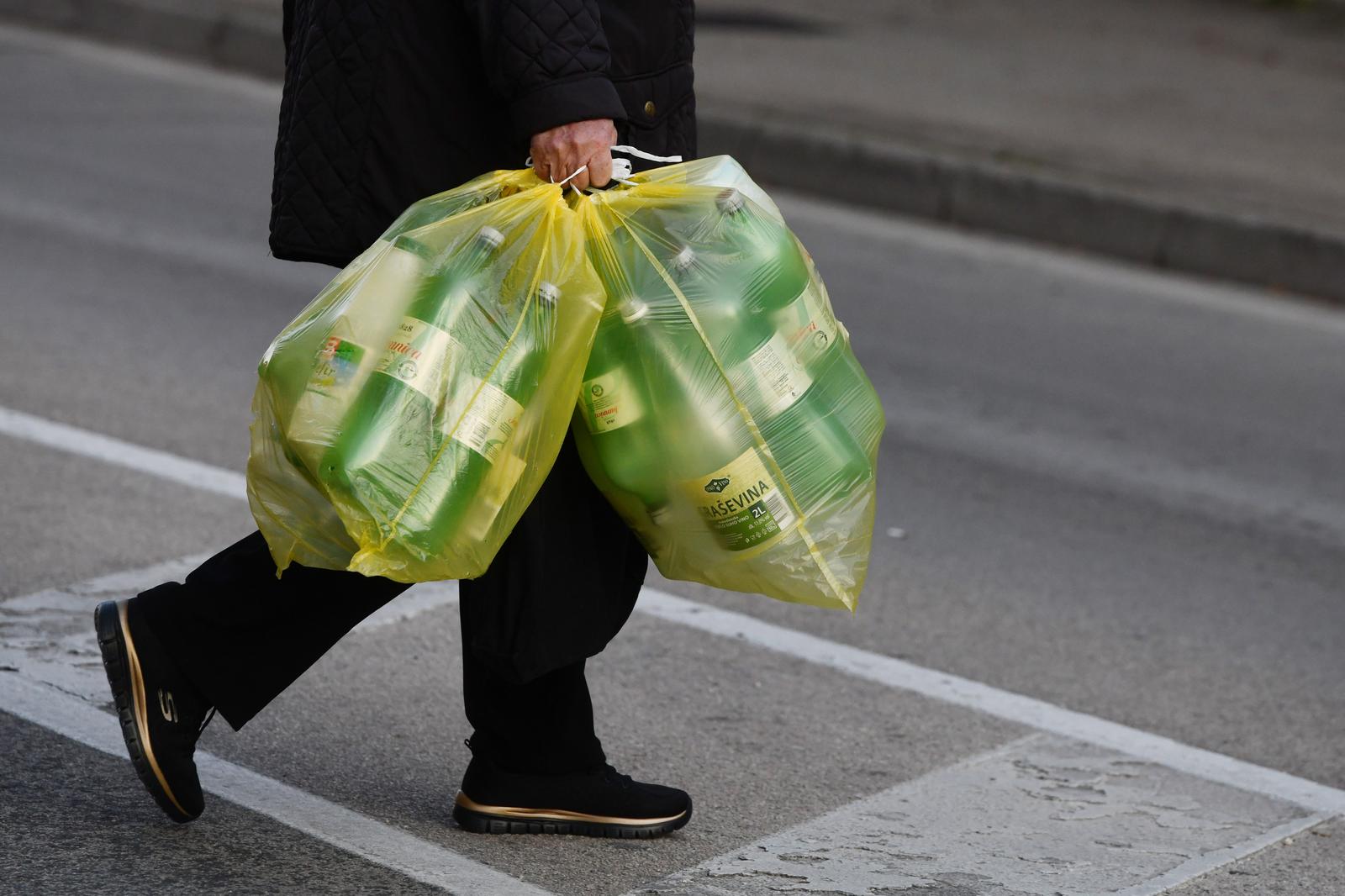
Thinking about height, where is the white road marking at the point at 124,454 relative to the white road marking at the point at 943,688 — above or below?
below

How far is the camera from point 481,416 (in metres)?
2.77

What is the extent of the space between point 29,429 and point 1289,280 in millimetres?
4998

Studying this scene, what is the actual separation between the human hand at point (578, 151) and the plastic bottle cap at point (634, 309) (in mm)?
177

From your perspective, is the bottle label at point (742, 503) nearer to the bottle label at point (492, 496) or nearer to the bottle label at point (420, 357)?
the bottle label at point (492, 496)

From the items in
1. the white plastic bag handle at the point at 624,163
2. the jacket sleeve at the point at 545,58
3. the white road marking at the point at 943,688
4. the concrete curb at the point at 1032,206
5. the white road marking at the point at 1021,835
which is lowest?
the concrete curb at the point at 1032,206

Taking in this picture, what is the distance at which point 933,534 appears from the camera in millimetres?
4996

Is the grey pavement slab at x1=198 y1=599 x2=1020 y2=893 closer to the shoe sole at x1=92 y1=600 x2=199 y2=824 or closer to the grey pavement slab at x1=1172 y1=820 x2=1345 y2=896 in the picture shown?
the shoe sole at x1=92 y1=600 x2=199 y2=824

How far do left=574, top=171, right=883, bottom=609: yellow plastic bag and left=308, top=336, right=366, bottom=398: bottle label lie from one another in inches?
12.7

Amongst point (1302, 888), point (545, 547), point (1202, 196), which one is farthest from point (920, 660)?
point (1202, 196)

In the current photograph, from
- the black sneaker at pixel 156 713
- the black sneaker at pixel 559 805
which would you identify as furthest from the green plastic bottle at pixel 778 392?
the black sneaker at pixel 156 713

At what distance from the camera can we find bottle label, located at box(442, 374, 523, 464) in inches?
109

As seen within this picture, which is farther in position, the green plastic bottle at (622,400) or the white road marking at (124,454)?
the white road marking at (124,454)

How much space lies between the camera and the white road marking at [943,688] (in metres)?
3.57

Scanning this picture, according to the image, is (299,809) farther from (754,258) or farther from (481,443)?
(754,258)
